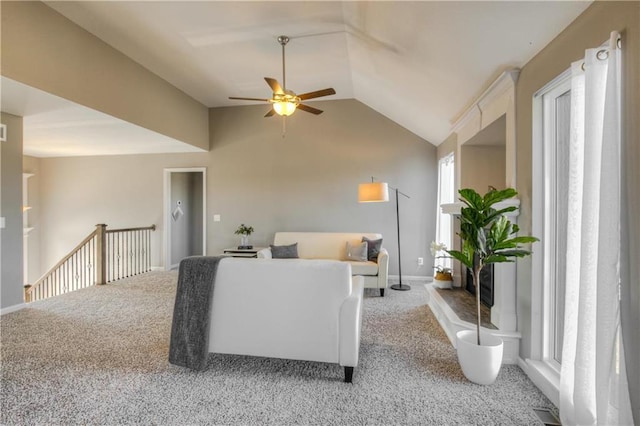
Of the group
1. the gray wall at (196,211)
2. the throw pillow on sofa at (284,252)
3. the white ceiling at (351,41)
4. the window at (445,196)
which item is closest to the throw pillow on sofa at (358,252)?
the throw pillow on sofa at (284,252)

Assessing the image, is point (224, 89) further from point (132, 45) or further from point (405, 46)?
point (405, 46)

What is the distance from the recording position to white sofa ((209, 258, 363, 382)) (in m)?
2.19

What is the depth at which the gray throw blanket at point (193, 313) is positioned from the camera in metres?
2.31

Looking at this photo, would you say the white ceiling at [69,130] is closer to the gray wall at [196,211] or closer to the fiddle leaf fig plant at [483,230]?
the gray wall at [196,211]

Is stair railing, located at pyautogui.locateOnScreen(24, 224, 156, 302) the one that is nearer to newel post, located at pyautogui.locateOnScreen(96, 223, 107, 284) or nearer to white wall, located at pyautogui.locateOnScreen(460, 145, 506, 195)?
newel post, located at pyautogui.locateOnScreen(96, 223, 107, 284)

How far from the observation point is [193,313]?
2326 mm

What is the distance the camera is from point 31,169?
21.5ft

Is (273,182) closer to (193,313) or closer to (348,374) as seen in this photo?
(193,313)

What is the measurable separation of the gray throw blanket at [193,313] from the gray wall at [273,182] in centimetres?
365

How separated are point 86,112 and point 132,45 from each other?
3.23 ft

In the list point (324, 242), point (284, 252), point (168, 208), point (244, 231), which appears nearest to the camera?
point (284, 252)

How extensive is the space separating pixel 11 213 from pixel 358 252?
460 centimetres

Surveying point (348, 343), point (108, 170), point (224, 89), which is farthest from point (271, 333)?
point (108, 170)

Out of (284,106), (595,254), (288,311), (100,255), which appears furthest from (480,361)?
(100,255)
